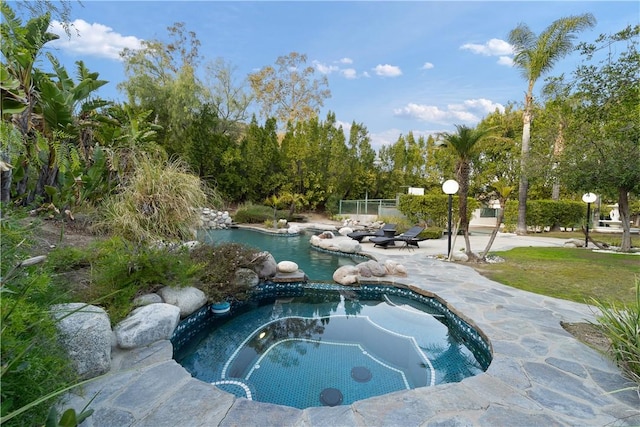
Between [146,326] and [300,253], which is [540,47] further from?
[146,326]

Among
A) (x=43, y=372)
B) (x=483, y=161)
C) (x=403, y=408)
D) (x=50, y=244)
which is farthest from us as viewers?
(x=483, y=161)

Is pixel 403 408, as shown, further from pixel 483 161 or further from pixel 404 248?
pixel 483 161

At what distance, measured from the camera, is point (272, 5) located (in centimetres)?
793

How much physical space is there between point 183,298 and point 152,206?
1.29 metres

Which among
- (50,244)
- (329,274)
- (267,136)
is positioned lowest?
(329,274)

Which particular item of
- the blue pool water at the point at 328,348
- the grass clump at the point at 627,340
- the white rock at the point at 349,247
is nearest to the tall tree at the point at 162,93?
the white rock at the point at 349,247

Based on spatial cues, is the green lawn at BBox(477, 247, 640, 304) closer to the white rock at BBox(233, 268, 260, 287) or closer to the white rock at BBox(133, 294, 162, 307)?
the white rock at BBox(233, 268, 260, 287)

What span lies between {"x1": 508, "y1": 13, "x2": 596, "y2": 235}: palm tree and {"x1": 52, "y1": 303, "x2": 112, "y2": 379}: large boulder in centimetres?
1467

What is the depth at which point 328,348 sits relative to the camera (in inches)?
156

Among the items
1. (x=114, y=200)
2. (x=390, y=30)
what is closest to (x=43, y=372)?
(x=114, y=200)

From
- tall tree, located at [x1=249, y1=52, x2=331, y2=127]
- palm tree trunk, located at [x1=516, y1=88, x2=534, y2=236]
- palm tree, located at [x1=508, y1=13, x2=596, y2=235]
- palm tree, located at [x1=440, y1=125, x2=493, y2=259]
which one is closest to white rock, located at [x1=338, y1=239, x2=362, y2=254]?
palm tree, located at [x1=440, y1=125, x2=493, y2=259]

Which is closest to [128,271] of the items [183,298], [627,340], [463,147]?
[183,298]

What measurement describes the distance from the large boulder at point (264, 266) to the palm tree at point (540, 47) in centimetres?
1178

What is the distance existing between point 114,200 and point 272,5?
6.64 metres
